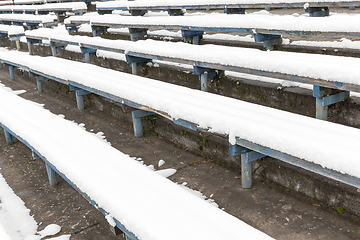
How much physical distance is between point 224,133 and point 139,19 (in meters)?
3.66

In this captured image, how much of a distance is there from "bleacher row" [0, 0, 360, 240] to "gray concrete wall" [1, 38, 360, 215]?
16 centimetres

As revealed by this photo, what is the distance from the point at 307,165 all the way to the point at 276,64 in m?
1.15

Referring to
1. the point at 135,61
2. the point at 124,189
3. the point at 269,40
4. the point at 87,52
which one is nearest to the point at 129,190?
the point at 124,189

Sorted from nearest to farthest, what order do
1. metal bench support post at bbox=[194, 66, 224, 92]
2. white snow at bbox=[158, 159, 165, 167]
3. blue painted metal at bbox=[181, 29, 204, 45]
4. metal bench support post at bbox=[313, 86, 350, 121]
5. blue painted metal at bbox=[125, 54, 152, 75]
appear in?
metal bench support post at bbox=[313, 86, 350, 121]
white snow at bbox=[158, 159, 165, 167]
metal bench support post at bbox=[194, 66, 224, 92]
blue painted metal at bbox=[125, 54, 152, 75]
blue painted metal at bbox=[181, 29, 204, 45]

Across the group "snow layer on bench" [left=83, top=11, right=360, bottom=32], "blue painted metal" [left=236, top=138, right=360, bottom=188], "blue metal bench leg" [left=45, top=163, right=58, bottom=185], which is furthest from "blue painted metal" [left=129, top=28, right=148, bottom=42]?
"blue painted metal" [left=236, top=138, right=360, bottom=188]

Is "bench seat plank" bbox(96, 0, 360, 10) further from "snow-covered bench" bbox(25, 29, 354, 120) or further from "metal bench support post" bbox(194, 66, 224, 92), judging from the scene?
"metal bench support post" bbox(194, 66, 224, 92)

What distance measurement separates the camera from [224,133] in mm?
2707

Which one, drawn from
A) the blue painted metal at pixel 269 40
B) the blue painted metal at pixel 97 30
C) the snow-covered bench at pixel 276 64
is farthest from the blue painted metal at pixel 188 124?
the blue painted metal at pixel 97 30

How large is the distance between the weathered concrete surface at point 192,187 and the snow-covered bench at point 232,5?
2.21 metres

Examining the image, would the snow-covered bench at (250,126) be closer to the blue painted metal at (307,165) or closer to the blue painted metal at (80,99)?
the blue painted metal at (307,165)

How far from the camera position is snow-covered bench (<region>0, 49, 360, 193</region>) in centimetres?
208

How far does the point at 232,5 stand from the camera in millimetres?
5391

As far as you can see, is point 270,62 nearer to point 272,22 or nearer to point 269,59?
point 269,59

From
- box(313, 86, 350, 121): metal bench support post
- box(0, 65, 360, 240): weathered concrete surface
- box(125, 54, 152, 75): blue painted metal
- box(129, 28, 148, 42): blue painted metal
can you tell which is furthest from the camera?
box(129, 28, 148, 42): blue painted metal
